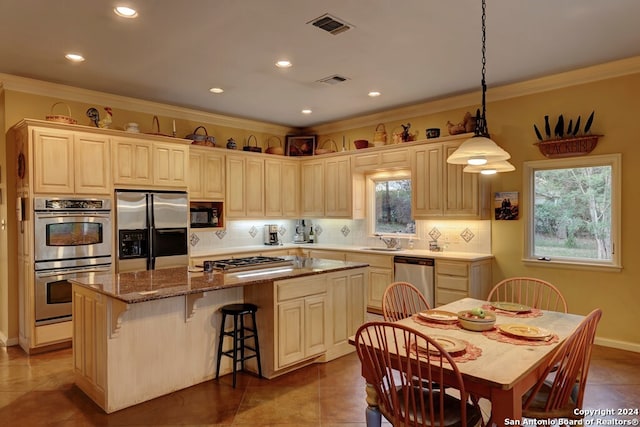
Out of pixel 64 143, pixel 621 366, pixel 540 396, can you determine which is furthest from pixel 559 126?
pixel 64 143

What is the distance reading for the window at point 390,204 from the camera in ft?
20.1

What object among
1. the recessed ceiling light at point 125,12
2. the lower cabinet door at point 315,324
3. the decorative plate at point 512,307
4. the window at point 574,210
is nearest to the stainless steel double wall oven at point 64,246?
the recessed ceiling light at point 125,12

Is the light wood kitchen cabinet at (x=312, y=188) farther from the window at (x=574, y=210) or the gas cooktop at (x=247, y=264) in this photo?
the window at (x=574, y=210)

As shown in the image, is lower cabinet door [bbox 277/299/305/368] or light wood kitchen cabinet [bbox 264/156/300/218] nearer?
lower cabinet door [bbox 277/299/305/368]

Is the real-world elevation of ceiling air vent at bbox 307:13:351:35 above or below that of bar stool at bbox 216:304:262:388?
above

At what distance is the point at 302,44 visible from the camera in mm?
3586

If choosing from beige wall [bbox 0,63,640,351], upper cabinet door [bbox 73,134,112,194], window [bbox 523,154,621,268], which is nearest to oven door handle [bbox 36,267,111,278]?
beige wall [bbox 0,63,640,351]

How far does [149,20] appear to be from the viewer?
311 centimetres

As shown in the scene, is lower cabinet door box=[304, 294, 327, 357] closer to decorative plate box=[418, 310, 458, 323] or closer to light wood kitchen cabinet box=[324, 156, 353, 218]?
decorative plate box=[418, 310, 458, 323]

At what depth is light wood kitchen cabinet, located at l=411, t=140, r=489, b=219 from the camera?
4.99 metres

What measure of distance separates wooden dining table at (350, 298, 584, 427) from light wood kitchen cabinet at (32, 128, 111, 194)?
3593mm

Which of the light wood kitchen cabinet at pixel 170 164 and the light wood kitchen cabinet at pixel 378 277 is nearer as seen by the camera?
the light wood kitchen cabinet at pixel 170 164

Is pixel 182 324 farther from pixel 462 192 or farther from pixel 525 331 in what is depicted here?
pixel 462 192

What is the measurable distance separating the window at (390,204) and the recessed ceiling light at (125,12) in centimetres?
410
